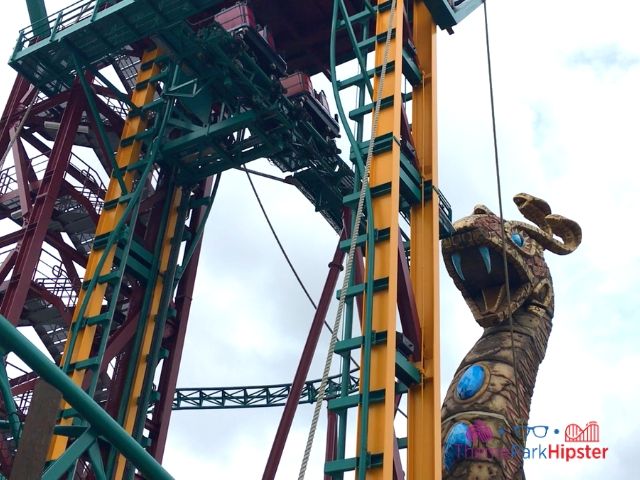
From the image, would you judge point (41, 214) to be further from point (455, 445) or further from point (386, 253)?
point (455, 445)

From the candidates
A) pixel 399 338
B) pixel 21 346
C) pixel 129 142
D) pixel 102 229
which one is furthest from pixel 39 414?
pixel 129 142

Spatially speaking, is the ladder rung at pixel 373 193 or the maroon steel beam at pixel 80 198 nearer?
the ladder rung at pixel 373 193

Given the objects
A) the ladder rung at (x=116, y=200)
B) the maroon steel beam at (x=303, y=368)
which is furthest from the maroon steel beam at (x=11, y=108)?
the maroon steel beam at (x=303, y=368)

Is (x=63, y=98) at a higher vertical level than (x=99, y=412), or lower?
higher

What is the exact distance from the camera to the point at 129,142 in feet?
61.9

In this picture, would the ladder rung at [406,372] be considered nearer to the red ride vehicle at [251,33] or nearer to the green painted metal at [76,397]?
the green painted metal at [76,397]

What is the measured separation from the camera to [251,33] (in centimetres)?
1783

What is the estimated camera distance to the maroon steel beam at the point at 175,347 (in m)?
18.5

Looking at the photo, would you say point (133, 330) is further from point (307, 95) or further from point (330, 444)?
point (307, 95)

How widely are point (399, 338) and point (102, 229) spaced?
267 inches

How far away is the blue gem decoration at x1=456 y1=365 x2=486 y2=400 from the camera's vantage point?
1609cm

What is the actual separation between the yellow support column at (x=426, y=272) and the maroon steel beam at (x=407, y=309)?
128 mm

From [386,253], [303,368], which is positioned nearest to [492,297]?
[303,368]

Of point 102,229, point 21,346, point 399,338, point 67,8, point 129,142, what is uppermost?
point 67,8
